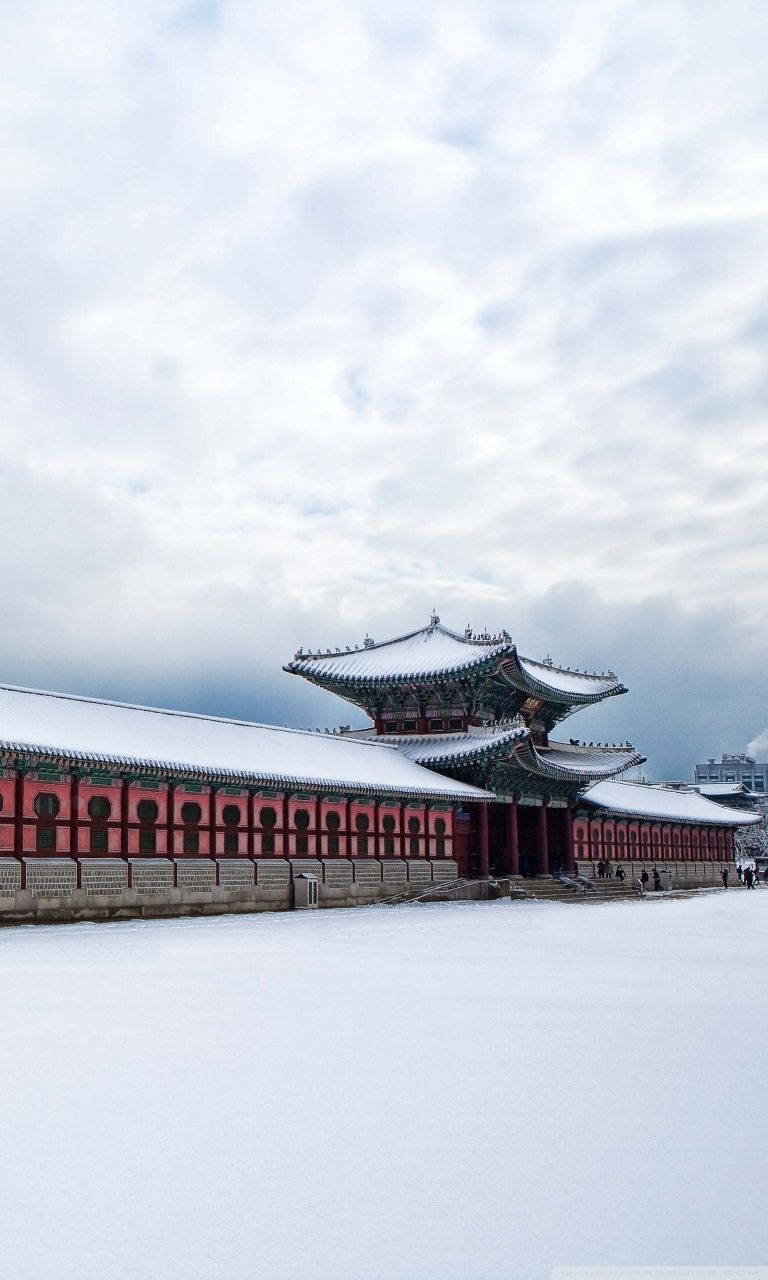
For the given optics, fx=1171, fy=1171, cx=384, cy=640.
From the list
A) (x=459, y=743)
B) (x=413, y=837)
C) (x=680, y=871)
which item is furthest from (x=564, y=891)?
(x=680, y=871)

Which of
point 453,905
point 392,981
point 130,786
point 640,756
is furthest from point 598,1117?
point 640,756

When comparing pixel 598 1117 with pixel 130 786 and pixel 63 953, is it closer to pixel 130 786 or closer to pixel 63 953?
pixel 63 953

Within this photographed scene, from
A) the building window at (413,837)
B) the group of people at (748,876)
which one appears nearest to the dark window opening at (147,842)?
the building window at (413,837)

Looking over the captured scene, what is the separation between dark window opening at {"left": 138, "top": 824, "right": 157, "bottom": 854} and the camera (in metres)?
32.5

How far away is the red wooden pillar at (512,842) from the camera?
163 ft

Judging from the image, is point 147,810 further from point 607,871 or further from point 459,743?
point 607,871

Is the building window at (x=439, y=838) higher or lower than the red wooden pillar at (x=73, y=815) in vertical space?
lower

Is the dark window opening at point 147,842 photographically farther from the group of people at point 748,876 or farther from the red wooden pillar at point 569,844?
the group of people at point 748,876

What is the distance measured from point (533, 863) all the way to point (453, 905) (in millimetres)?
14276

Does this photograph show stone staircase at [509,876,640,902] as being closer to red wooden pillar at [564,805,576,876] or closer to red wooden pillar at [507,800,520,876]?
red wooden pillar at [507,800,520,876]

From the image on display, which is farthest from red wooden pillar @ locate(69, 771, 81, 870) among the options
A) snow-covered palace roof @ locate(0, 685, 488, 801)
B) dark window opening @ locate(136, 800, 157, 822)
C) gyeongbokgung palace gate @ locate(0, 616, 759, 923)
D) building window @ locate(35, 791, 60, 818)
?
dark window opening @ locate(136, 800, 157, 822)

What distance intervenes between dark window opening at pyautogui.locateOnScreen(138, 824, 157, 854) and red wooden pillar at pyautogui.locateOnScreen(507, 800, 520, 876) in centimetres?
2044

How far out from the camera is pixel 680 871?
71.1 metres

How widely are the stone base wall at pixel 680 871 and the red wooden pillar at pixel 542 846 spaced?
4.62 meters
